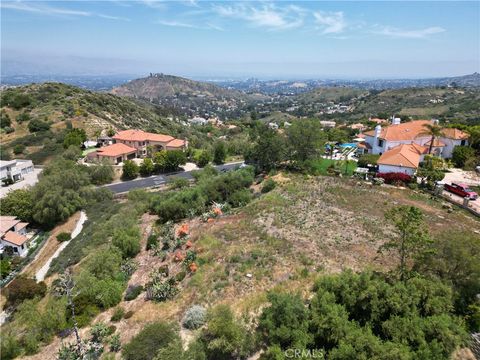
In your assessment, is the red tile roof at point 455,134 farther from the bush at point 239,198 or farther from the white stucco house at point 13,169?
the white stucco house at point 13,169

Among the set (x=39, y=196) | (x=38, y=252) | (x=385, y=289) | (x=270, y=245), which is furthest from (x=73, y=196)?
(x=385, y=289)

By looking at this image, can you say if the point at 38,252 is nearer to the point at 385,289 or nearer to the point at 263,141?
the point at 263,141

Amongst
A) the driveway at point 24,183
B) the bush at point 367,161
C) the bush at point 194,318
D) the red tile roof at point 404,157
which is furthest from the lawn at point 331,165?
the driveway at point 24,183

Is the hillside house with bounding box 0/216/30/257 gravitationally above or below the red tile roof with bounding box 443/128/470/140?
below

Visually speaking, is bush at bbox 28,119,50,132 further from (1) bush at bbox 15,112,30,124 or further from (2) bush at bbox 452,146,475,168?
(2) bush at bbox 452,146,475,168

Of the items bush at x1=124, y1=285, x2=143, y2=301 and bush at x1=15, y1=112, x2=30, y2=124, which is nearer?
bush at x1=124, y1=285, x2=143, y2=301

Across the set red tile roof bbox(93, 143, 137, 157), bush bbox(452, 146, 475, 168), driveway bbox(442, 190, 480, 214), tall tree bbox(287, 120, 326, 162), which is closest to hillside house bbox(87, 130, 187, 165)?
red tile roof bbox(93, 143, 137, 157)

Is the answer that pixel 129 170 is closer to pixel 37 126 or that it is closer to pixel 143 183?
pixel 143 183

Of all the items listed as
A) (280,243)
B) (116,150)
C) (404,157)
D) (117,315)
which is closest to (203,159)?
(116,150)

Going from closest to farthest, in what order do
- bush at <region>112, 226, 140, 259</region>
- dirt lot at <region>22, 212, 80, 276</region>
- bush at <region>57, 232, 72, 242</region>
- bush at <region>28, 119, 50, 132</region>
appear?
bush at <region>112, 226, 140, 259</region>
dirt lot at <region>22, 212, 80, 276</region>
bush at <region>57, 232, 72, 242</region>
bush at <region>28, 119, 50, 132</region>
